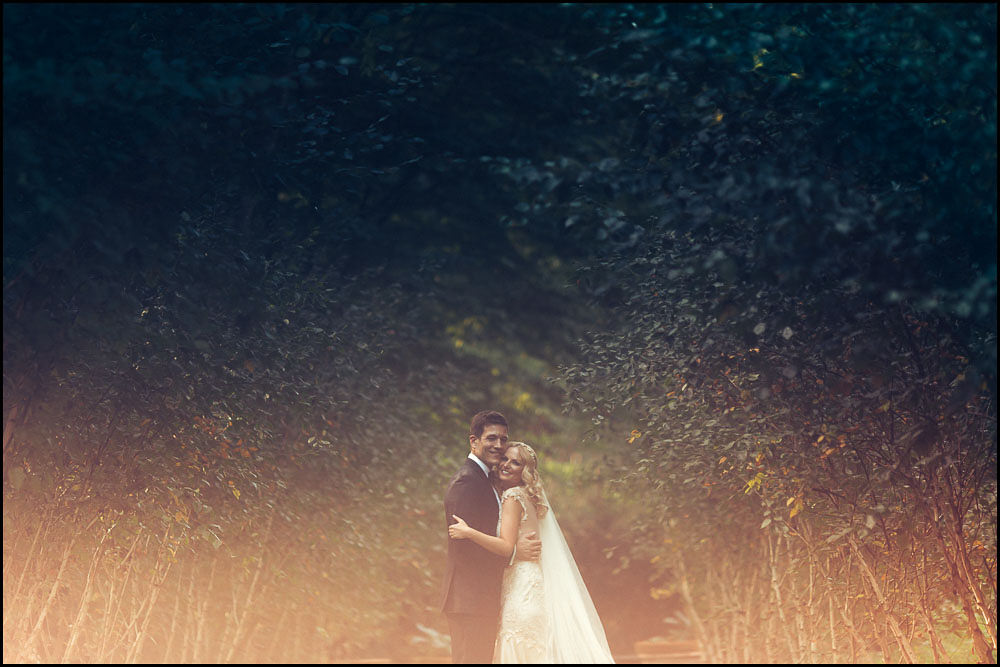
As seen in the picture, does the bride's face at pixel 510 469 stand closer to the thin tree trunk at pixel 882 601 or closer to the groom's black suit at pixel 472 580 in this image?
the groom's black suit at pixel 472 580

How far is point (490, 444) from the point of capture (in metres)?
5.53

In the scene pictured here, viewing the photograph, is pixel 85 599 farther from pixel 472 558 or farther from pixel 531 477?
pixel 531 477

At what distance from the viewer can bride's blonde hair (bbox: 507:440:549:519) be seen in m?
5.67

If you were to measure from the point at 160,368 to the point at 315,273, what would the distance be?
1.64 metres

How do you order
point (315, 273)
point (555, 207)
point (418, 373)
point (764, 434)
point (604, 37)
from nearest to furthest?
point (604, 37) < point (555, 207) < point (764, 434) < point (315, 273) < point (418, 373)

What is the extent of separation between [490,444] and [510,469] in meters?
0.21

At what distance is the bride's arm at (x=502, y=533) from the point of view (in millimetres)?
5254

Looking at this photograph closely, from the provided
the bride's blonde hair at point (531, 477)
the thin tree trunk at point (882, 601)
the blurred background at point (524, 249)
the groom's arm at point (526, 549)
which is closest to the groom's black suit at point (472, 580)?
the groom's arm at point (526, 549)

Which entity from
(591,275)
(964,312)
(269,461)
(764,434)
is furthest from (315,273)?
(964,312)

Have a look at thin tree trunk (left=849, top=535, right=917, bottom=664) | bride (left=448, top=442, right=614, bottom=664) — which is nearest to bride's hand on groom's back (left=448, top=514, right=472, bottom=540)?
bride (left=448, top=442, right=614, bottom=664)

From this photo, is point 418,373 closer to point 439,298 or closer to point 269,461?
point 439,298

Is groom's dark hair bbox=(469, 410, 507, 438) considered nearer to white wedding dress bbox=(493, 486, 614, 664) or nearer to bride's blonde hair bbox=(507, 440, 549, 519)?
bride's blonde hair bbox=(507, 440, 549, 519)

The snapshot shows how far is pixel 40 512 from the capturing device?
7266 mm

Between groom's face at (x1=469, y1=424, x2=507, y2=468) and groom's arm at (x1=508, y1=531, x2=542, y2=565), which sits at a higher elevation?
groom's face at (x1=469, y1=424, x2=507, y2=468)
